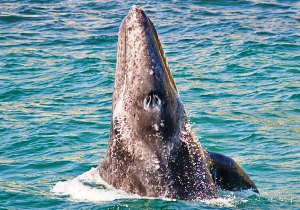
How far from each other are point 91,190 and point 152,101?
1688 mm

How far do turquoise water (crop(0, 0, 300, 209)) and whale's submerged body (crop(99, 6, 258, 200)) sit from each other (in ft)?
0.67

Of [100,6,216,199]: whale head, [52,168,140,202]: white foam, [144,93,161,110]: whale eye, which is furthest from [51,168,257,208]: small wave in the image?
[144,93,161,110]: whale eye

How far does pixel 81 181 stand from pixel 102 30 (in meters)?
12.7

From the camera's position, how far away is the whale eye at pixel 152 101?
8102mm

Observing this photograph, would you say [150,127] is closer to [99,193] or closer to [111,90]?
[99,193]

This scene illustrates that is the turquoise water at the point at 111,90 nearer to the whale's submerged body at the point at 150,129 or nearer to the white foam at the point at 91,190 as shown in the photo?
the white foam at the point at 91,190

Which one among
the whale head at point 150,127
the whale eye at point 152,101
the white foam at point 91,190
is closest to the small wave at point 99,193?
the white foam at point 91,190

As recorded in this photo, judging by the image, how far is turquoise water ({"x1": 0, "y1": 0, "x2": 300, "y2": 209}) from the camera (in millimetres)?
10602

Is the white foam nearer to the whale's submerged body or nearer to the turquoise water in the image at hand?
the turquoise water

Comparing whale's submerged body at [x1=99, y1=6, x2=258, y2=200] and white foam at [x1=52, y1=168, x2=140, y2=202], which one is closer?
whale's submerged body at [x1=99, y1=6, x2=258, y2=200]

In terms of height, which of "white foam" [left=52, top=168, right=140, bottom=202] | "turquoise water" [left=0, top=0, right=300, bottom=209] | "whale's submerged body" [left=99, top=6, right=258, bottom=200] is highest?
"whale's submerged body" [left=99, top=6, right=258, bottom=200]

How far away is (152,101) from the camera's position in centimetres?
811

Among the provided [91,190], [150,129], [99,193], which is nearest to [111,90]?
[91,190]

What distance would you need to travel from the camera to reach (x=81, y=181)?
984cm
